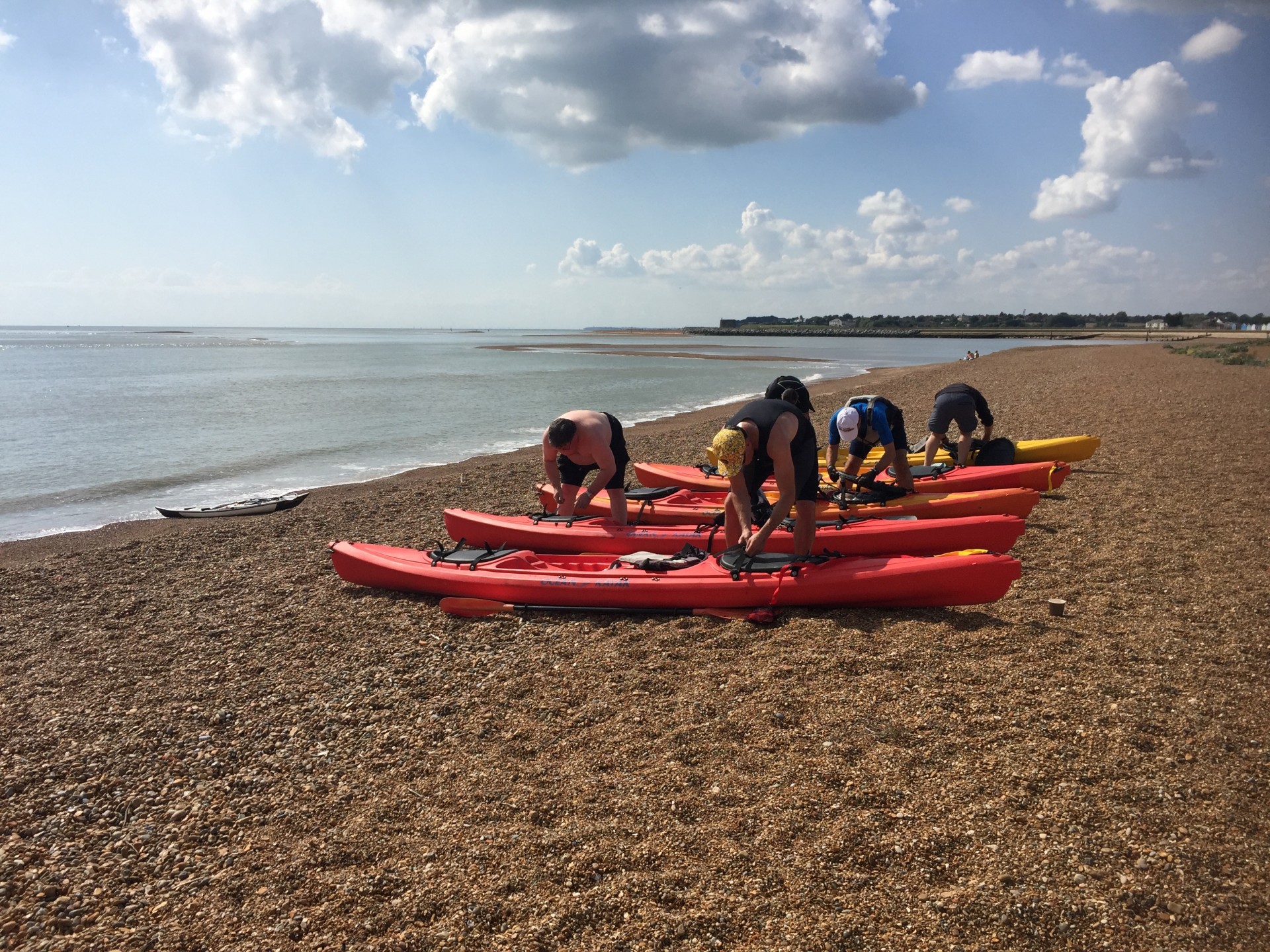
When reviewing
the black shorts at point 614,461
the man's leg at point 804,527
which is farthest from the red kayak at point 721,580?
the black shorts at point 614,461

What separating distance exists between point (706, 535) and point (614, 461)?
49.0 inches

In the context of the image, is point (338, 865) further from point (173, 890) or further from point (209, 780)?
point (209, 780)

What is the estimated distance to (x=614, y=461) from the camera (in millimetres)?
→ 7309

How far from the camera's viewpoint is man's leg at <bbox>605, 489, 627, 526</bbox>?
7.38 m

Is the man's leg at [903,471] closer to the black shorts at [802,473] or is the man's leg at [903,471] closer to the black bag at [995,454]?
the black bag at [995,454]

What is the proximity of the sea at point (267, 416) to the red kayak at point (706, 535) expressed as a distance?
286 inches

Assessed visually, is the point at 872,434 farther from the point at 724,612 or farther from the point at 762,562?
the point at 724,612

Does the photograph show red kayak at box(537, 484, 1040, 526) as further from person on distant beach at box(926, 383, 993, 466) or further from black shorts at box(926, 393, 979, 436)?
black shorts at box(926, 393, 979, 436)

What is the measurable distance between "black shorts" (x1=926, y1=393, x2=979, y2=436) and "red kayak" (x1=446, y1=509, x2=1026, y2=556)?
2.83 meters

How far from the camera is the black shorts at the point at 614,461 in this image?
7.36 metres

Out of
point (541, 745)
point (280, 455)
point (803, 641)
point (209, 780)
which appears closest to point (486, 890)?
point (541, 745)

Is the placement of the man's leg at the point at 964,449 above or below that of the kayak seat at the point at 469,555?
above

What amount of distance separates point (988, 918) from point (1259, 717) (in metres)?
2.43

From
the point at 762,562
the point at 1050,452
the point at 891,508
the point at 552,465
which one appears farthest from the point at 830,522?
the point at 1050,452
